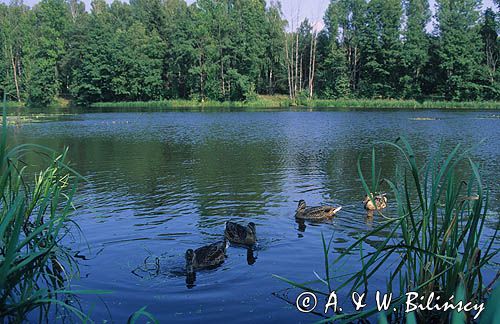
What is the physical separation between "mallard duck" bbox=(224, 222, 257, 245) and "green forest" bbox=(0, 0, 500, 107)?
53.0 meters

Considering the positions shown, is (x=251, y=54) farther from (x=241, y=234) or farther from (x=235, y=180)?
(x=241, y=234)

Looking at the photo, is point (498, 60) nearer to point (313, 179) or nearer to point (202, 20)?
point (202, 20)

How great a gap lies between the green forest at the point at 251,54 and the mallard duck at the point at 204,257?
54056mm

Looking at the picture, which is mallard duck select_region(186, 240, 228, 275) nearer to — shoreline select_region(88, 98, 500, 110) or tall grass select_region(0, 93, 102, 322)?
tall grass select_region(0, 93, 102, 322)

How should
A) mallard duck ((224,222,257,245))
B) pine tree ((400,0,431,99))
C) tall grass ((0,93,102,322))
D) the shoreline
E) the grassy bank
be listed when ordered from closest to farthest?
tall grass ((0,93,102,322)) < mallard duck ((224,222,257,245)) < the shoreline < the grassy bank < pine tree ((400,0,431,99))

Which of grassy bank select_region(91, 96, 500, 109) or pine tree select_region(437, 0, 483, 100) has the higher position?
pine tree select_region(437, 0, 483, 100)

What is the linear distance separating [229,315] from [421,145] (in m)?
17.7

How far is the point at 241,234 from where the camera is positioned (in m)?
7.77

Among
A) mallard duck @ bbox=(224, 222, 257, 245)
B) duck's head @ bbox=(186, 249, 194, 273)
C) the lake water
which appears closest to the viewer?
the lake water

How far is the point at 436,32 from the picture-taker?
6128 cm

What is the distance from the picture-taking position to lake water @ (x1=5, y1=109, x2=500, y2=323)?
5.89 m

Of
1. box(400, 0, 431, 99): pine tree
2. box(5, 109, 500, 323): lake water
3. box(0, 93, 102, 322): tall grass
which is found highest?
box(400, 0, 431, 99): pine tree

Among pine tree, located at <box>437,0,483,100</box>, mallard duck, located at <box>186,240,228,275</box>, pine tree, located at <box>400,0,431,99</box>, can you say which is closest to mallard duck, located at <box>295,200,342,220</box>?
mallard duck, located at <box>186,240,228,275</box>

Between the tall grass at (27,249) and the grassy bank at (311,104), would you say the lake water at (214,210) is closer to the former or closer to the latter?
the tall grass at (27,249)
